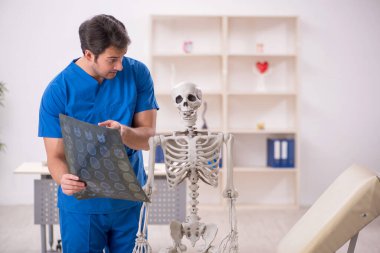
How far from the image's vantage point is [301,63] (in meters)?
5.04

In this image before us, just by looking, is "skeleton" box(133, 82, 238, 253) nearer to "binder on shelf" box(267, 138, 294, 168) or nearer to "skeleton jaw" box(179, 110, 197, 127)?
"skeleton jaw" box(179, 110, 197, 127)

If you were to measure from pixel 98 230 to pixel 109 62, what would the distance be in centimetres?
58

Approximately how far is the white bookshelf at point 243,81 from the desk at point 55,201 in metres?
1.39

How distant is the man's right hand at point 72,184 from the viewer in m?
1.75

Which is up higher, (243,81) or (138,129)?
(243,81)

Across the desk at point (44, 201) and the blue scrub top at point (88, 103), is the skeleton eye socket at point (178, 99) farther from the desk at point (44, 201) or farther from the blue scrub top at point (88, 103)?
the desk at point (44, 201)

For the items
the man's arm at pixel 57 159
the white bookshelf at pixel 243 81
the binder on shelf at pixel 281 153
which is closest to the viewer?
the man's arm at pixel 57 159

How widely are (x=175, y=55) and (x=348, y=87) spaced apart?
157 cm

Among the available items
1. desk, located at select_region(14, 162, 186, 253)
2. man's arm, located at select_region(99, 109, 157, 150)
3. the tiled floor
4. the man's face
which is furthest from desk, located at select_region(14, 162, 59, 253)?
the man's face

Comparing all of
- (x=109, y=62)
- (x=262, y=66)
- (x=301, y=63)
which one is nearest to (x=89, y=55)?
(x=109, y=62)

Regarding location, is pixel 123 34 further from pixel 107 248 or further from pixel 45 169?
pixel 45 169

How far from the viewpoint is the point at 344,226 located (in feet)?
6.90

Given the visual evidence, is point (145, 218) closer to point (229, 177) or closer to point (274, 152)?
point (229, 177)

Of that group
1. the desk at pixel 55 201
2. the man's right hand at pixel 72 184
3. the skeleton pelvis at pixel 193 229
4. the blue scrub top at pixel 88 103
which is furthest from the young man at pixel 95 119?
the desk at pixel 55 201
